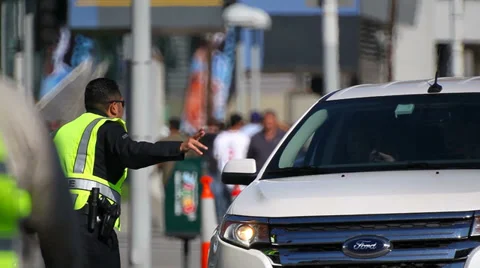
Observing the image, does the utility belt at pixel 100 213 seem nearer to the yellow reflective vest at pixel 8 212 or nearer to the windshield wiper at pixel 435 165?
the windshield wiper at pixel 435 165

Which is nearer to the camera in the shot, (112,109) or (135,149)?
(135,149)

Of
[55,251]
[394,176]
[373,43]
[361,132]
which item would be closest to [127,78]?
[361,132]

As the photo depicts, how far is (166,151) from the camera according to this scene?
828 centimetres

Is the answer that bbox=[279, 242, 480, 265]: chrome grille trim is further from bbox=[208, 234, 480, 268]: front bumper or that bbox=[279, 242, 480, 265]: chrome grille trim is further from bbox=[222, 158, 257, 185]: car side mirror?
bbox=[222, 158, 257, 185]: car side mirror

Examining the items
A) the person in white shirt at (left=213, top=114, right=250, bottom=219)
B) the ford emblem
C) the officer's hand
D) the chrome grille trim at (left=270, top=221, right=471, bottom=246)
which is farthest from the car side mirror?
the person in white shirt at (left=213, top=114, right=250, bottom=219)

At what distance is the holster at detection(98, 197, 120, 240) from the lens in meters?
8.15

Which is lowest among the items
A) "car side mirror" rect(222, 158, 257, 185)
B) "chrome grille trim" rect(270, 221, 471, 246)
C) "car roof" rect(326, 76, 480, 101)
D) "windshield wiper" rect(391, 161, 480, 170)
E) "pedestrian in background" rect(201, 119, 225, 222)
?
"pedestrian in background" rect(201, 119, 225, 222)

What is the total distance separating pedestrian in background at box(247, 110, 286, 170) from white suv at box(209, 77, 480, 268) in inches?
383

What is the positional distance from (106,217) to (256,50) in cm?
2901

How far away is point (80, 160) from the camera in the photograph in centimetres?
820

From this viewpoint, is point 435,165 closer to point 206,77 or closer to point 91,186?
point 91,186

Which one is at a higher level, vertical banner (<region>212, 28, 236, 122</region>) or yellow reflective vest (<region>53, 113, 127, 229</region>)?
yellow reflective vest (<region>53, 113, 127, 229</region>)

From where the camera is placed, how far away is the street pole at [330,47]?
1603cm

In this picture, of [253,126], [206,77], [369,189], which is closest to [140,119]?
[369,189]
